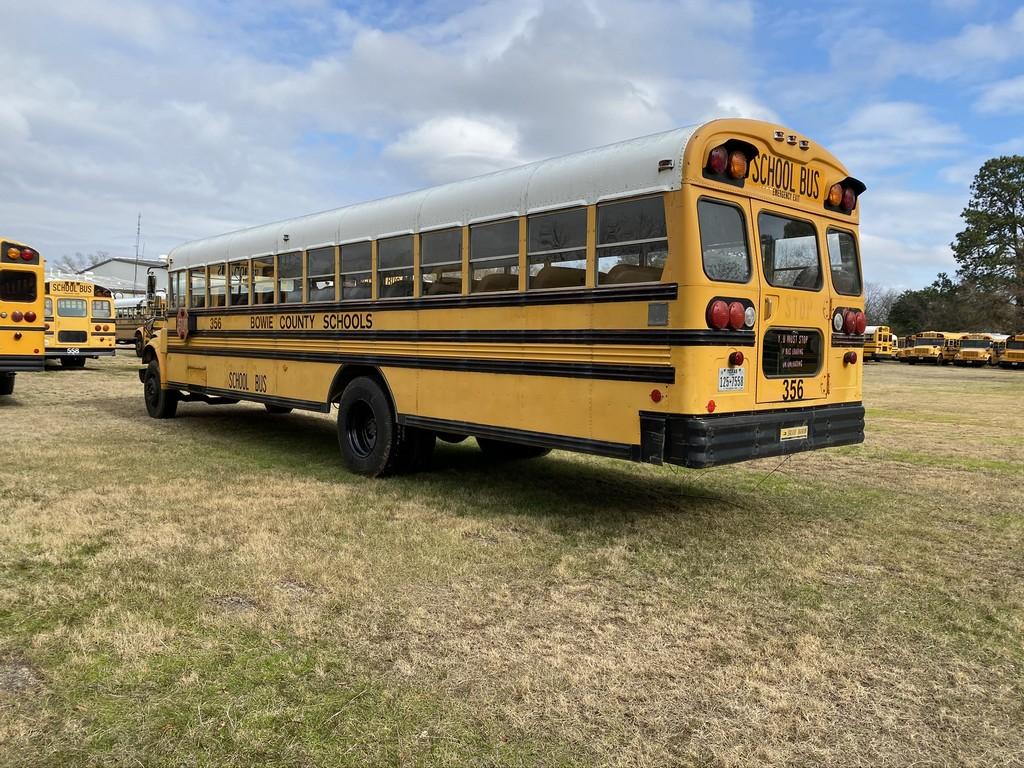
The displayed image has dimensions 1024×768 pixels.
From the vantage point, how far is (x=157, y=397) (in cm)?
1068

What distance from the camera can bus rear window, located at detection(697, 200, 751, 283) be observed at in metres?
4.56

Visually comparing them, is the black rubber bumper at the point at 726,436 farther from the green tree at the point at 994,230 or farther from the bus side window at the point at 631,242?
the green tree at the point at 994,230

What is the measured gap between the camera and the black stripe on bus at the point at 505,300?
4.67 meters

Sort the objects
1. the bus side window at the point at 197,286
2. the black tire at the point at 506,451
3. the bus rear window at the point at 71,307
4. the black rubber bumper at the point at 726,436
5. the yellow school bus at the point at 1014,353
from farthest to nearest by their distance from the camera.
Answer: the yellow school bus at the point at 1014,353 → the bus rear window at the point at 71,307 → the bus side window at the point at 197,286 → the black tire at the point at 506,451 → the black rubber bumper at the point at 726,436

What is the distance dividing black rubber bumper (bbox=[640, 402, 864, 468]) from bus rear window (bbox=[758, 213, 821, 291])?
0.90 metres

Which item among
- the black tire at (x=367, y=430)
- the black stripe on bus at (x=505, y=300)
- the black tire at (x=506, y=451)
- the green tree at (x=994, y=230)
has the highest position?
the green tree at (x=994, y=230)

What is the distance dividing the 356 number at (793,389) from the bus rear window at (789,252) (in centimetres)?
65

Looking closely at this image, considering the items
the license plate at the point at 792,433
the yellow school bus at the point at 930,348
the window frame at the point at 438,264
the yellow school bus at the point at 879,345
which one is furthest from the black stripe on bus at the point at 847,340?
the yellow school bus at the point at 879,345

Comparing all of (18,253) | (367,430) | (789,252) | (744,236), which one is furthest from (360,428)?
(18,253)

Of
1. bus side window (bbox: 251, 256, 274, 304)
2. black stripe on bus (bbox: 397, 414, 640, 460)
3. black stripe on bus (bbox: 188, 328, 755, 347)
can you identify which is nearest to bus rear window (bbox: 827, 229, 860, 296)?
black stripe on bus (bbox: 188, 328, 755, 347)

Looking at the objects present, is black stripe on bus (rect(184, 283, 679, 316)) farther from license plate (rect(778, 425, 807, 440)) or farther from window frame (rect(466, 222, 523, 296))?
license plate (rect(778, 425, 807, 440))

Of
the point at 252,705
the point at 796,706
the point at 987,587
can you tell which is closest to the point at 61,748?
the point at 252,705

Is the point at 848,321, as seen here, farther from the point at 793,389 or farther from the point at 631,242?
the point at 631,242

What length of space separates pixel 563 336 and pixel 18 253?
10197mm
